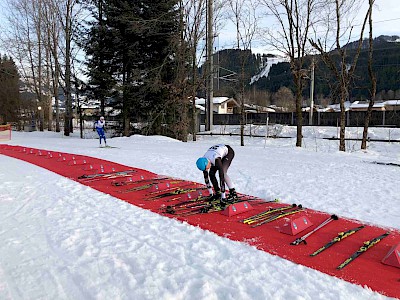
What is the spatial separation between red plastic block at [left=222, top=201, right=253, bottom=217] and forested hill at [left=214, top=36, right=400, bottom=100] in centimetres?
1255

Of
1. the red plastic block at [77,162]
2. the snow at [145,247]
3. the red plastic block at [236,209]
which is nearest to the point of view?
the snow at [145,247]

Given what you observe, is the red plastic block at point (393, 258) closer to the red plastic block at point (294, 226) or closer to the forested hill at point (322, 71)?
the red plastic block at point (294, 226)

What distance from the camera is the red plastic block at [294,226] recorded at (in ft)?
15.4

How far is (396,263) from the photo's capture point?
12.0 ft

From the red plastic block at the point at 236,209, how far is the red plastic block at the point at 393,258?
2423 mm

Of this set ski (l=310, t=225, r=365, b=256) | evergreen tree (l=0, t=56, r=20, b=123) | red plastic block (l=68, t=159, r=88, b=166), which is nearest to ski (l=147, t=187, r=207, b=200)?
ski (l=310, t=225, r=365, b=256)

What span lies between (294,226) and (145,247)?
7.21 feet

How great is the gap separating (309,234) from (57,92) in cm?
3275

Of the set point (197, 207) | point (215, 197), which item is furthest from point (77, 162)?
point (197, 207)

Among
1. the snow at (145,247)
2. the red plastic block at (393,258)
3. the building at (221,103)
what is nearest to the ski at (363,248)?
the red plastic block at (393,258)

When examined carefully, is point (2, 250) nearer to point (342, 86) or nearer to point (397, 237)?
point (397, 237)

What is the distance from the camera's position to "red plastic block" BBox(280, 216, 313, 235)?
15.4 ft

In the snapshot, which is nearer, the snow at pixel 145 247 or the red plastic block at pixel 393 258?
the snow at pixel 145 247

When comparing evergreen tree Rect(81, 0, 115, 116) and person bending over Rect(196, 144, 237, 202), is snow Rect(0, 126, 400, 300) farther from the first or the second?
evergreen tree Rect(81, 0, 115, 116)
